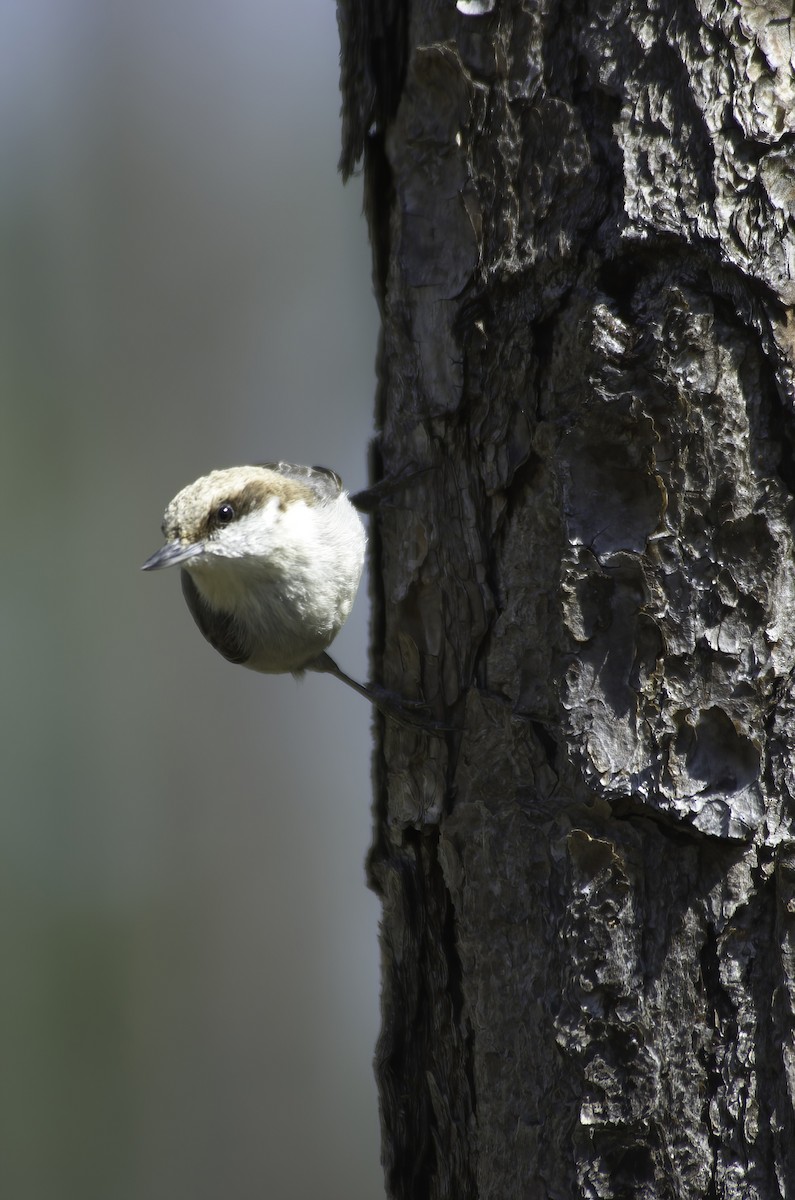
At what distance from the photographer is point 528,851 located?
5.88ft

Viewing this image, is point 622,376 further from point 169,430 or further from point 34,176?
point 34,176

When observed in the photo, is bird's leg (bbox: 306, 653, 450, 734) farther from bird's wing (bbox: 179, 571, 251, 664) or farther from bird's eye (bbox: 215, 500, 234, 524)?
bird's wing (bbox: 179, 571, 251, 664)

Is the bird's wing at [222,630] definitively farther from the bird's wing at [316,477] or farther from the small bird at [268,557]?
the bird's wing at [316,477]

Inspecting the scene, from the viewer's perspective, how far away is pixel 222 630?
10.9 ft

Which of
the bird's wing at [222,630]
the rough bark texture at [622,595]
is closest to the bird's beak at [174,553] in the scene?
the bird's wing at [222,630]

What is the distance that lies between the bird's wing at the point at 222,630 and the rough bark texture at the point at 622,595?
1.46m

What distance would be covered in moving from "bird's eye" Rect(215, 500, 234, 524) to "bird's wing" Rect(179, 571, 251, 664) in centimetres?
47

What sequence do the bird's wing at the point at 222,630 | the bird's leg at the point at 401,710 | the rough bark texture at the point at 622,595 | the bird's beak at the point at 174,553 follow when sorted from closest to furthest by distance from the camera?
the rough bark texture at the point at 622,595 < the bird's leg at the point at 401,710 < the bird's beak at the point at 174,553 < the bird's wing at the point at 222,630

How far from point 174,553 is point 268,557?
31cm

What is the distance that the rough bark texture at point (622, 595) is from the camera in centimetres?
160

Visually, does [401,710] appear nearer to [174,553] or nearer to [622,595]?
[622,595]

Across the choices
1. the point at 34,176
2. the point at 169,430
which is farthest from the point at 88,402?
the point at 34,176

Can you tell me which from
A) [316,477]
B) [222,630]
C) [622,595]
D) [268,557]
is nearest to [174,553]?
[268,557]

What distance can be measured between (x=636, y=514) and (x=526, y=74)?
851mm
